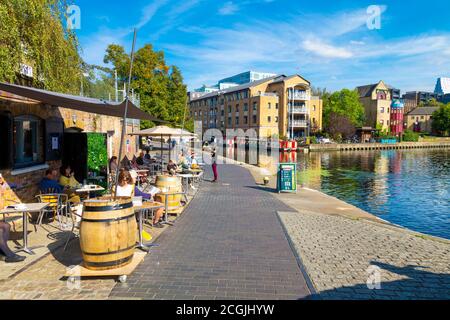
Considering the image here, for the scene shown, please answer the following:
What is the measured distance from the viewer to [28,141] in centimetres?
929

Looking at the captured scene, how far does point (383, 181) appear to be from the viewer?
26016mm

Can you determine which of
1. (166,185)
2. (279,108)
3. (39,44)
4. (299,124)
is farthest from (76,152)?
(299,124)

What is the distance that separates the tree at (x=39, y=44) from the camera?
7297 millimetres

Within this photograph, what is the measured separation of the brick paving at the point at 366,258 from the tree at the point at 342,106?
7097cm

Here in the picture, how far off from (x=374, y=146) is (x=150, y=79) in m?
55.5

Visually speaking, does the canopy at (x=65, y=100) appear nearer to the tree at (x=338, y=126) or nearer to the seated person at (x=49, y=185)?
the seated person at (x=49, y=185)

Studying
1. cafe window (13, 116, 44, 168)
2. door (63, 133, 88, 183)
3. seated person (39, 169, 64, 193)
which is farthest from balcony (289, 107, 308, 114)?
seated person (39, 169, 64, 193)

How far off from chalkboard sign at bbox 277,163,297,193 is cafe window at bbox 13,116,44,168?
9.55 m

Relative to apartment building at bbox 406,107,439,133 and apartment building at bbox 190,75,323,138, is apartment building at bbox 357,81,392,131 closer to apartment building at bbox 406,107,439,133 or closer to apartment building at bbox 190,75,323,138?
apartment building at bbox 406,107,439,133

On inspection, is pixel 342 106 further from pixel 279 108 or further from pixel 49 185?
pixel 49 185

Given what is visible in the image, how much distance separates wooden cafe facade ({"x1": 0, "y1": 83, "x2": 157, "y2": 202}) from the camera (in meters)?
7.36
